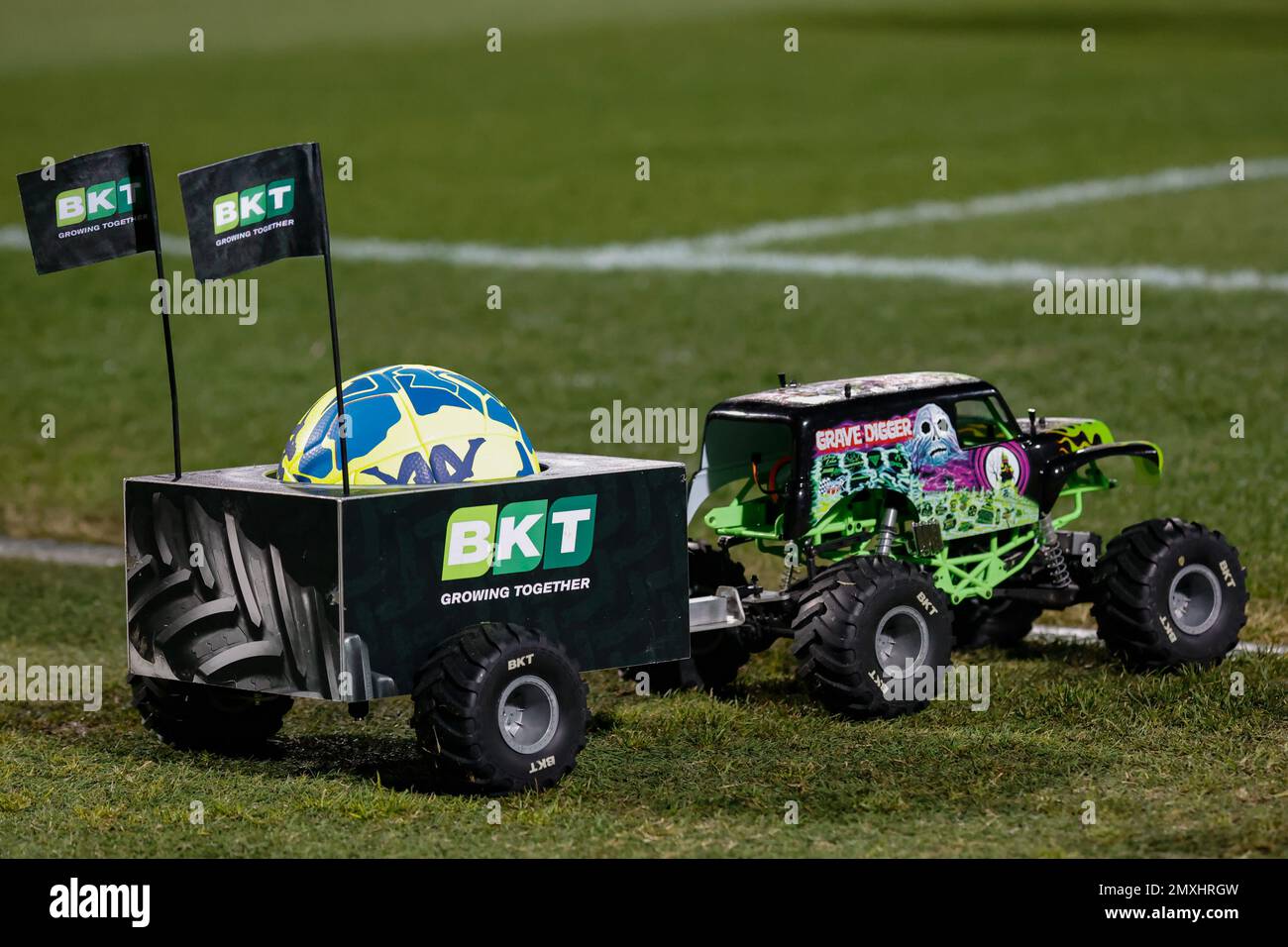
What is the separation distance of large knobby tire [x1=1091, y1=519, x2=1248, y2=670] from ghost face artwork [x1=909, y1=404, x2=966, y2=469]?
3.62 ft

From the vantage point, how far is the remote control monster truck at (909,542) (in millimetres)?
9523

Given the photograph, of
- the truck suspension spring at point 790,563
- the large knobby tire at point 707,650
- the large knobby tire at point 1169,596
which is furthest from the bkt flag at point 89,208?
the large knobby tire at point 1169,596

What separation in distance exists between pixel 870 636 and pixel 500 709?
6.63 feet

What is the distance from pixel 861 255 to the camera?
27422 mm

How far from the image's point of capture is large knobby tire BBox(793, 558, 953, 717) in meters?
9.34

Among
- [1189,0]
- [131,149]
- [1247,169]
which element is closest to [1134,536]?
[131,149]

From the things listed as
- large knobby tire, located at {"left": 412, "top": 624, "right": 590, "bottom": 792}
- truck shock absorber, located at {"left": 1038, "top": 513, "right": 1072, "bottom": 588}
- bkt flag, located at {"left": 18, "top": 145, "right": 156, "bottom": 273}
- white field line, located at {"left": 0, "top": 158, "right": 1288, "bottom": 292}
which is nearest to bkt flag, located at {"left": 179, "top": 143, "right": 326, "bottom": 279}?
bkt flag, located at {"left": 18, "top": 145, "right": 156, "bottom": 273}

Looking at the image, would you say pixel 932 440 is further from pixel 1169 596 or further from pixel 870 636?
pixel 1169 596

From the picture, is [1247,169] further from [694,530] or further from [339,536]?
[339,536]

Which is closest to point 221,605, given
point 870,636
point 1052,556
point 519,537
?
point 519,537

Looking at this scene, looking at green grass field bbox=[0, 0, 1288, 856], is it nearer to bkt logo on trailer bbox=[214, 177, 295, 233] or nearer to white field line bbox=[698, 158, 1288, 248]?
white field line bbox=[698, 158, 1288, 248]

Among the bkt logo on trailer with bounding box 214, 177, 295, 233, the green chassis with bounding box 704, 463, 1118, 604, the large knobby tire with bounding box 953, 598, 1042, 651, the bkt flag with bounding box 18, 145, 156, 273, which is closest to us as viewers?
the bkt logo on trailer with bounding box 214, 177, 295, 233

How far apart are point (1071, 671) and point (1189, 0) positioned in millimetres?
52149

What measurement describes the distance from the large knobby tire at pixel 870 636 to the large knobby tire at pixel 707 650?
82 cm
